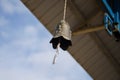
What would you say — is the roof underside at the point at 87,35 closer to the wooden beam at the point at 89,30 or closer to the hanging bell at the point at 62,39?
the wooden beam at the point at 89,30

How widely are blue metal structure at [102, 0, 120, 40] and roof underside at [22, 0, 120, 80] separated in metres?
0.39

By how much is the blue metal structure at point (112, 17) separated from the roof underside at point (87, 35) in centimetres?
39

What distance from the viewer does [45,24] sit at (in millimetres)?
8375

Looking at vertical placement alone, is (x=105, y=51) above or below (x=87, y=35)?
below

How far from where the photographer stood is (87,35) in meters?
9.12

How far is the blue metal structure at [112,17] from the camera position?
6.80 meters

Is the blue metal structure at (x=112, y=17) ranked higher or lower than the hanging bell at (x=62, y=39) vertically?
lower

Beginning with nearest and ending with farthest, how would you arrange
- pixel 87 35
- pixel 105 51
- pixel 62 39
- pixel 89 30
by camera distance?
pixel 62 39 → pixel 89 30 → pixel 87 35 → pixel 105 51

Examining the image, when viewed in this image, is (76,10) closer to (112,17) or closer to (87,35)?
(87,35)

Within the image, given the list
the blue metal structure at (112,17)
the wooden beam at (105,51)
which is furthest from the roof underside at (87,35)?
the blue metal structure at (112,17)

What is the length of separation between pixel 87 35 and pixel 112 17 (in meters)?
2.02

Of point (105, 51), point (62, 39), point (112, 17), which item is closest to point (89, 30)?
point (112, 17)

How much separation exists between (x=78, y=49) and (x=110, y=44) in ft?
3.32

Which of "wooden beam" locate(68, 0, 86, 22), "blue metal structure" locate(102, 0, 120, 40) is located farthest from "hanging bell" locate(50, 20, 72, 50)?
"wooden beam" locate(68, 0, 86, 22)
